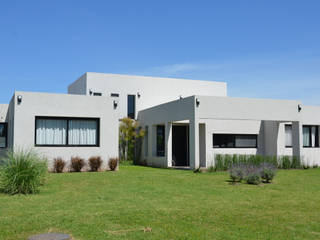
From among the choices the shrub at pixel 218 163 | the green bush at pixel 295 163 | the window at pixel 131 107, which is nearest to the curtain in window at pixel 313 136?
the green bush at pixel 295 163

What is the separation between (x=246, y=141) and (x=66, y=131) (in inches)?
428


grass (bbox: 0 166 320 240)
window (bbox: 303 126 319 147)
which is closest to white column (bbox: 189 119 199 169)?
grass (bbox: 0 166 320 240)

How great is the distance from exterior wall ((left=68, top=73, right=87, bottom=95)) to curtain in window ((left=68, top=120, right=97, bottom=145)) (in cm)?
699

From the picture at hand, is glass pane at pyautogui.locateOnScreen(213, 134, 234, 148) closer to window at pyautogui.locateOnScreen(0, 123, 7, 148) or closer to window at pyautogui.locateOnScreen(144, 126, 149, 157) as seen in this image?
window at pyautogui.locateOnScreen(144, 126, 149, 157)

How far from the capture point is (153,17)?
15.6 meters

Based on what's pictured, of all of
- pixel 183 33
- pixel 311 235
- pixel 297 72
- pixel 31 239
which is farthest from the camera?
pixel 297 72

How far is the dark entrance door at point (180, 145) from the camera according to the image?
933 inches

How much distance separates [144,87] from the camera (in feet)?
86.7

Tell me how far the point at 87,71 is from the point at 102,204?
57.5 ft

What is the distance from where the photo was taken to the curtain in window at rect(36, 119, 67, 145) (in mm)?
17734

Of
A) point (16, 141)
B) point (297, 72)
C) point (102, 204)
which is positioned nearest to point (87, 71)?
point (16, 141)

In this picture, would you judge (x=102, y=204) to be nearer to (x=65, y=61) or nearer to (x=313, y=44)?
(x=65, y=61)

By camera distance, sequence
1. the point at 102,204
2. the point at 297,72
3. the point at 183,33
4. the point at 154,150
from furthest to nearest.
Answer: the point at 154,150, the point at 297,72, the point at 183,33, the point at 102,204

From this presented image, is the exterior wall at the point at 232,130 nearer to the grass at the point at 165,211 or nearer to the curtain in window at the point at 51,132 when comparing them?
the curtain in window at the point at 51,132
